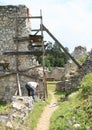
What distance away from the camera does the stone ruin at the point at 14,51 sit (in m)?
30.3

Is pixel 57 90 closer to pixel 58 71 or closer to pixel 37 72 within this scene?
pixel 37 72

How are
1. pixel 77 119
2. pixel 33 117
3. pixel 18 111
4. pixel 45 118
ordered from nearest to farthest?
1. pixel 77 119
2. pixel 18 111
3. pixel 33 117
4. pixel 45 118

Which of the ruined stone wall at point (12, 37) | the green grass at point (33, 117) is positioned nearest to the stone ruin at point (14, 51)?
the ruined stone wall at point (12, 37)

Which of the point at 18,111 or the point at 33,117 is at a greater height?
the point at 18,111

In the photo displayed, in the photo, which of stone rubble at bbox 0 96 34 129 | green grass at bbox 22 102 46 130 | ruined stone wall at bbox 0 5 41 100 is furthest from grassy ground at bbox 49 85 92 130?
ruined stone wall at bbox 0 5 41 100

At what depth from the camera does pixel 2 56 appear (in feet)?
102

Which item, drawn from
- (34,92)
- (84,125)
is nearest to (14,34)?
(34,92)

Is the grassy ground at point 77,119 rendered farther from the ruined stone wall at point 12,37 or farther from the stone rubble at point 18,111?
the ruined stone wall at point 12,37

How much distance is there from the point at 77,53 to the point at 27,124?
27224 millimetres

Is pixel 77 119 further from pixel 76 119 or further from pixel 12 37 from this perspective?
pixel 12 37

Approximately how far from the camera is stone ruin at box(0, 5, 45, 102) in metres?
30.3

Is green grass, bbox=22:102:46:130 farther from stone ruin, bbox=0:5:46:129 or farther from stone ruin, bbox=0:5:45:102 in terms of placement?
stone ruin, bbox=0:5:45:102

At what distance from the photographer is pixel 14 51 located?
3095cm

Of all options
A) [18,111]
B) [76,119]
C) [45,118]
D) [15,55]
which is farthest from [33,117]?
[15,55]
